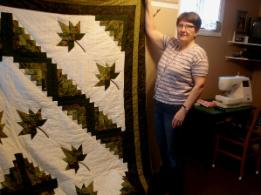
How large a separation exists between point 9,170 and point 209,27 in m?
2.55

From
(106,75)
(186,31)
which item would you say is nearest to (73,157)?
(106,75)

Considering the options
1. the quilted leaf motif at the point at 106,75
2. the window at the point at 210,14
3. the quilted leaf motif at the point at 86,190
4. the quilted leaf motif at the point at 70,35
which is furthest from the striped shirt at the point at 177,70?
the window at the point at 210,14

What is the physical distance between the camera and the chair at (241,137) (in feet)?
8.57

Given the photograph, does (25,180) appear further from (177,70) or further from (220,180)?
(220,180)

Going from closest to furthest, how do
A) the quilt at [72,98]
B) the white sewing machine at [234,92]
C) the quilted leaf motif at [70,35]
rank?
the quilt at [72,98]
the quilted leaf motif at [70,35]
the white sewing machine at [234,92]

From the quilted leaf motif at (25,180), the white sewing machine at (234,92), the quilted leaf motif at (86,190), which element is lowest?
the quilted leaf motif at (86,190)

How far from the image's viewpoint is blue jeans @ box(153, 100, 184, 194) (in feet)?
6.69

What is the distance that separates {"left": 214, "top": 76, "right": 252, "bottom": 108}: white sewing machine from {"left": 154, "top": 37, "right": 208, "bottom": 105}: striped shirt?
0.89 metres

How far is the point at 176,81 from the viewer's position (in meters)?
1.95

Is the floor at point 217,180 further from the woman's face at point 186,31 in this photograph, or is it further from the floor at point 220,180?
the woman's face at point 186,31

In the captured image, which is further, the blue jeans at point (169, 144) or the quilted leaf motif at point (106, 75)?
the blue jeans at point (169, 144)

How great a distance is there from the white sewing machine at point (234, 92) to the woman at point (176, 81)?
34.9 inches

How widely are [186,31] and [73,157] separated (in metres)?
1.11

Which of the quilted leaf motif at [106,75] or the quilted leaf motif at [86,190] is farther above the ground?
the quilted leaf motif at [106,75]
